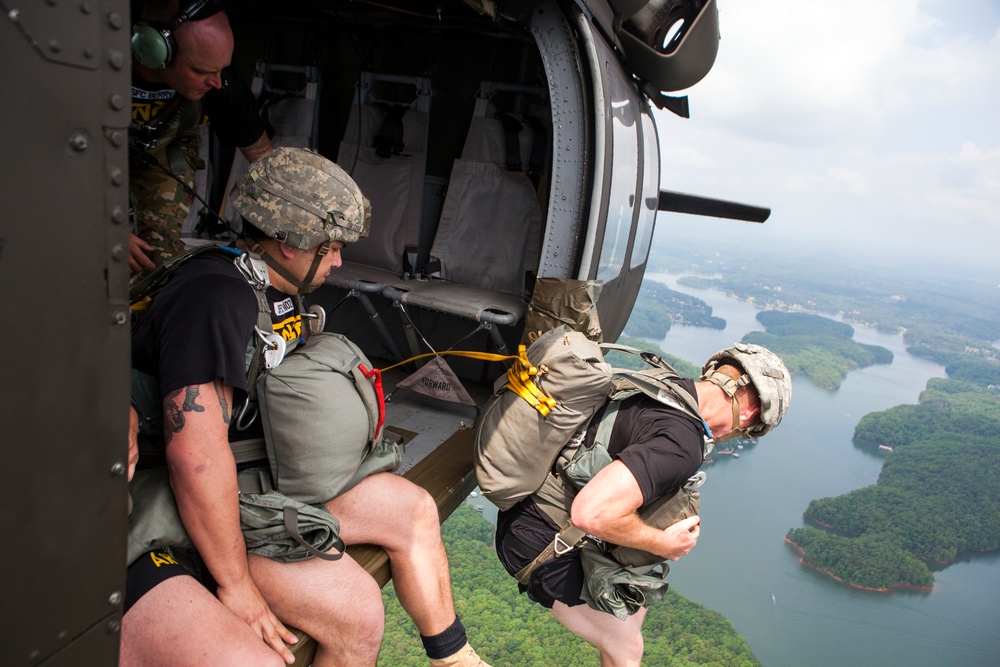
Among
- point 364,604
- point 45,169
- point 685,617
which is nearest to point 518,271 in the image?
point 364,604

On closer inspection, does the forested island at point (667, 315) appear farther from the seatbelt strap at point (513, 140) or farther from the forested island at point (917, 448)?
the seatbelt strap at point (513, 140)

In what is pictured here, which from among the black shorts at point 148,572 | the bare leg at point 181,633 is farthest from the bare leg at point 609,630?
the black shorts at point 148,572

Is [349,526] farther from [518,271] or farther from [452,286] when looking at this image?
[518,271]

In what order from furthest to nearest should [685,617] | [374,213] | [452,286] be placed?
1. [685,617]
2. [374,213]
3. [452,286]

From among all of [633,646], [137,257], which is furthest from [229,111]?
[633,646]

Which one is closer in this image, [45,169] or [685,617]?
[45,169]

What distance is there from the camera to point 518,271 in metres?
4.11

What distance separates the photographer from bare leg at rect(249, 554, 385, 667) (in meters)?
1.71

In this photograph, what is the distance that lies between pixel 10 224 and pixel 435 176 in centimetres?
385

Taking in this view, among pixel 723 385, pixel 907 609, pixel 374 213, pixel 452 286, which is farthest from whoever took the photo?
pixel 907 609

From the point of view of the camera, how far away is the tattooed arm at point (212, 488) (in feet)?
4.90

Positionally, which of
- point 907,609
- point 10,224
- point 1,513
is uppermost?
point 10,224

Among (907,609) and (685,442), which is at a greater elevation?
(685,442)

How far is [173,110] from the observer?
260 cm
